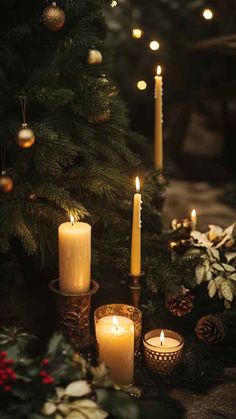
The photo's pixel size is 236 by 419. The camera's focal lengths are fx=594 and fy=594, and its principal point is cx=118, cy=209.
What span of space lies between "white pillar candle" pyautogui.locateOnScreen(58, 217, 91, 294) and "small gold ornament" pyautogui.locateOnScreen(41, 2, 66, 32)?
21.9 inches

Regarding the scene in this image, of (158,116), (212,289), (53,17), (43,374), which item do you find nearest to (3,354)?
(43,374)

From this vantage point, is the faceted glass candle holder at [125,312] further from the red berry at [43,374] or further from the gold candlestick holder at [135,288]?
the red berry at [43,374]

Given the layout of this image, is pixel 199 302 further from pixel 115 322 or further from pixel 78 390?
pixel 78 390

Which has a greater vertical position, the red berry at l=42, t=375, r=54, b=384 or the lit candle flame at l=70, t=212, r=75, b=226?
the lit candle flame at l=70, t=212, r=75, b=226

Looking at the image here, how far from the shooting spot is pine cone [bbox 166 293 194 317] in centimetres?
192

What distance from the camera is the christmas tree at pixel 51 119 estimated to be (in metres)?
1.66

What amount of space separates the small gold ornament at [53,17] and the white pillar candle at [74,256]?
556 millimetres

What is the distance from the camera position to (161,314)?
80.0 inches

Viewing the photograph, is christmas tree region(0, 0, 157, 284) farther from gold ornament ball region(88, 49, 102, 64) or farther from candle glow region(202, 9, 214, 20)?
candle glow region(202, 9, 214, 20)

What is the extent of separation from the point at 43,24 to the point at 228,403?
4.00 feet

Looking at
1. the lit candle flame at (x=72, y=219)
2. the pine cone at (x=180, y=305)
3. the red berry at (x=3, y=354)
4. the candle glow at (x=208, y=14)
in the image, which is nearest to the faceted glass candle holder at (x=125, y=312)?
the pine cone at (x=180, y=305)

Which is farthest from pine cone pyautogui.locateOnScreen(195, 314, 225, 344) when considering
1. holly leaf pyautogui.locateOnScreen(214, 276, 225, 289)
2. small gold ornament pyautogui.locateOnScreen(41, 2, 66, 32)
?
small gold ornament pyautogui.locateOnScreen(41, 2, 66, 32)

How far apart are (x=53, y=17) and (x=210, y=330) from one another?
1050mm

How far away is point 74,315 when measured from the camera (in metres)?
1.71
